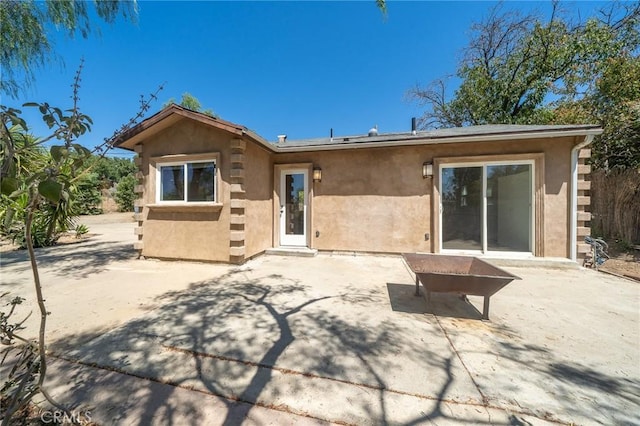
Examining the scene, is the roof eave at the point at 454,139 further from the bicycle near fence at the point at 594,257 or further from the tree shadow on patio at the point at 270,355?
the tree shadow on patio at the point at 270,355

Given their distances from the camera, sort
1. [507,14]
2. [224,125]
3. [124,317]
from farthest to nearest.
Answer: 1. [507,14]
2. [224,125]
3. [124,317]

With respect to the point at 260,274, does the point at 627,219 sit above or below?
above

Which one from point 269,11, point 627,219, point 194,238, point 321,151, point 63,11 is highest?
point 269,11

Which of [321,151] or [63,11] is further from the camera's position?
[321,151]

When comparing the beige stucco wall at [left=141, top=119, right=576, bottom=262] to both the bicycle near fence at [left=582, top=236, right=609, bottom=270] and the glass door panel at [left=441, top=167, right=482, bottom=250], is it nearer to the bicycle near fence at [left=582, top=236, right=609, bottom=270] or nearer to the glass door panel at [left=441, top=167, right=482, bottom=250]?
the glass door panel at [left=441, top=167, right=482, bottom=250]

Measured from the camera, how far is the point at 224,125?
5773 mm

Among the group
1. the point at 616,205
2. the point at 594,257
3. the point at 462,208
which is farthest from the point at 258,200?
the point at 616,205

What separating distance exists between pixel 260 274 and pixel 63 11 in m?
6.89

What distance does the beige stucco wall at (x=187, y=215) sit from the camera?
241 inches

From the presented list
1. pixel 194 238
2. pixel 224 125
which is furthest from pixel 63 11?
pixel 194 238

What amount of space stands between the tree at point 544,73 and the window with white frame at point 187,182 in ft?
43.2

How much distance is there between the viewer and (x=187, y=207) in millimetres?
6297

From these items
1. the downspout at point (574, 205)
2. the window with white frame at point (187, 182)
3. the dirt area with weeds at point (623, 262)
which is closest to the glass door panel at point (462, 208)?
the downspout at point (574, 205)

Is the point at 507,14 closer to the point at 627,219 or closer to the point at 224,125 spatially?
the point at 627,219
